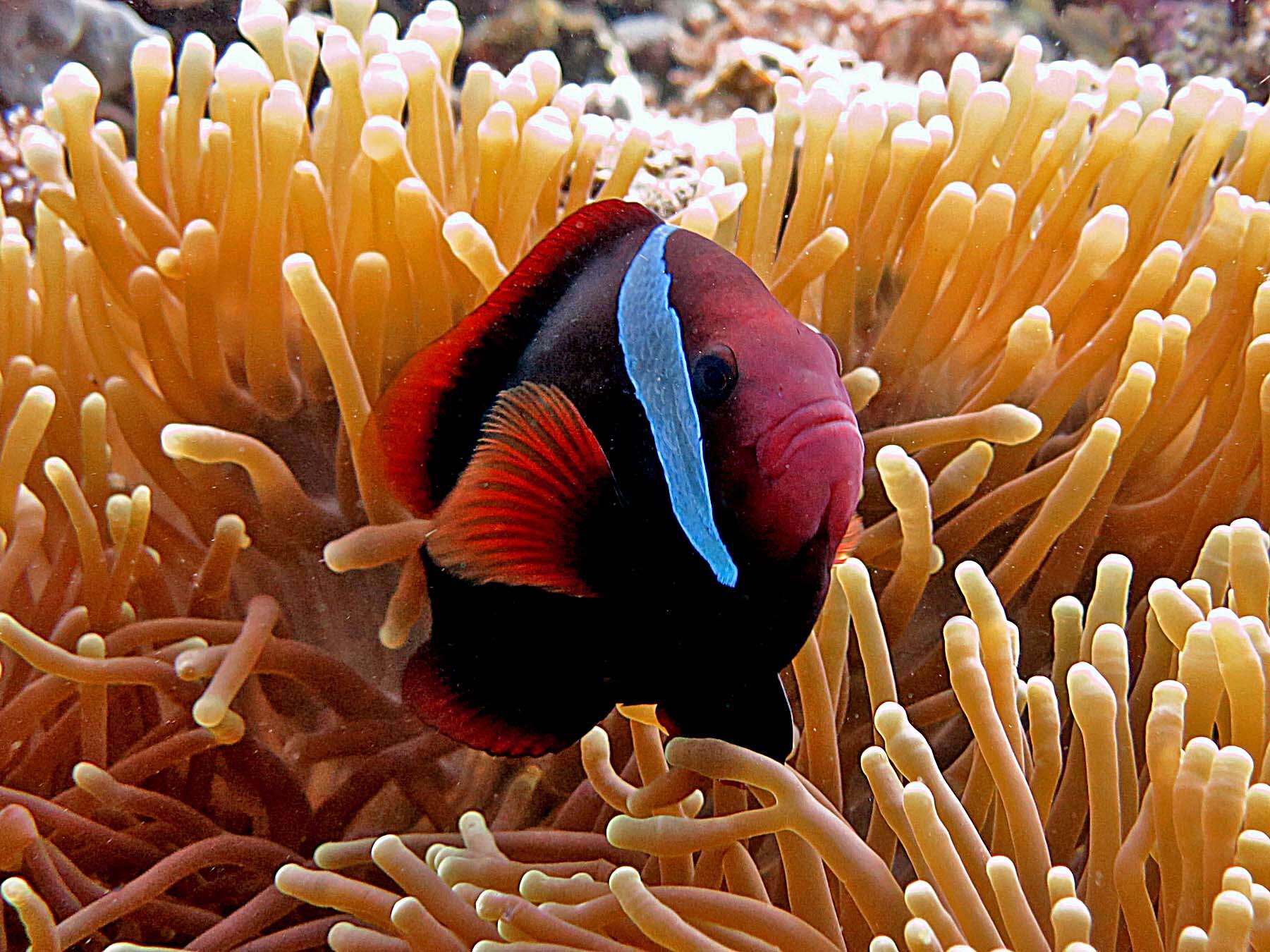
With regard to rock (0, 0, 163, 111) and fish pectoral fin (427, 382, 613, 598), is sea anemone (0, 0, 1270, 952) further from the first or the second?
rock (0, 0, 163, 111)

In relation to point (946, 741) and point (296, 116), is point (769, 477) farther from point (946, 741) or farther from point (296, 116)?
point (296, 116)

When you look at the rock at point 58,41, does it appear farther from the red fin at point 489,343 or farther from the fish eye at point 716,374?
the fish eye at point 716,374

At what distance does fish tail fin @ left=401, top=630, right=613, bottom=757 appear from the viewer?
75 centimetres

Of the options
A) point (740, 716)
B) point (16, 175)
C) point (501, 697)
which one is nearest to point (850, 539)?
point (740, 716)

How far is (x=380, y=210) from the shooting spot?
115 cm

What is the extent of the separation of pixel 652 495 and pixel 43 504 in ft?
2.55

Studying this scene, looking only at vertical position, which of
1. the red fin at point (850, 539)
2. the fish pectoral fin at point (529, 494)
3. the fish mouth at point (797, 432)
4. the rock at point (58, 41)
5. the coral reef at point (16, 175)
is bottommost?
the coral reef at point (16, 175)

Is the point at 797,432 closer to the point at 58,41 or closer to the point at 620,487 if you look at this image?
the point at 620,487

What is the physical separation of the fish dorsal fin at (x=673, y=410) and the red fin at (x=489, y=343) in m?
0.08

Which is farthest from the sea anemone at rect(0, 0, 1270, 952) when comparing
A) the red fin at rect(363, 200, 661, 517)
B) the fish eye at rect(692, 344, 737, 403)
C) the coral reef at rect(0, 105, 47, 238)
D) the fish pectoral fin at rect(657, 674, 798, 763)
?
the coral reef at rect(0, 105, 47, 238)

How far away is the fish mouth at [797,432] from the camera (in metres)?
0.59

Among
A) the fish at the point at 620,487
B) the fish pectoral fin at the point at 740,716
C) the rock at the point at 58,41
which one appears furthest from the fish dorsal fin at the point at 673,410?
the rock at the point at 58,41

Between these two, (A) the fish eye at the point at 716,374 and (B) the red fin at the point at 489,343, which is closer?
(A) the fish eye at the point at 716,374

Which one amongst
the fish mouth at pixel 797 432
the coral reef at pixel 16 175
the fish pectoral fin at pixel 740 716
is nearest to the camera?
the fish mouth at pixel 797 432
